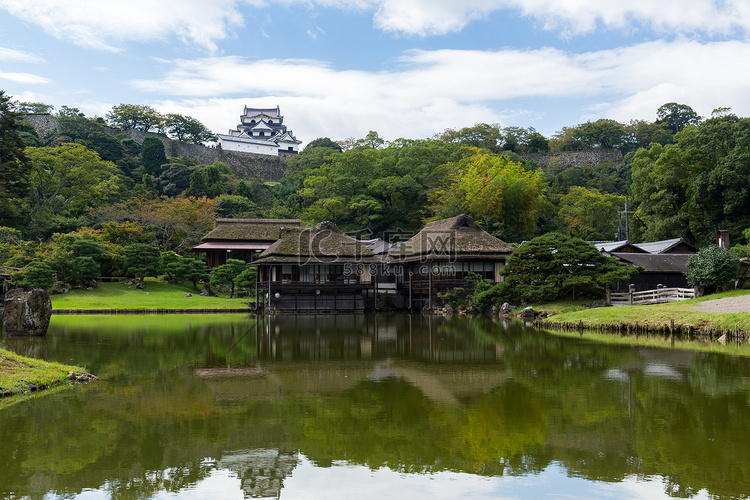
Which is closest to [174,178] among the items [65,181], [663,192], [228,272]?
[65,181]

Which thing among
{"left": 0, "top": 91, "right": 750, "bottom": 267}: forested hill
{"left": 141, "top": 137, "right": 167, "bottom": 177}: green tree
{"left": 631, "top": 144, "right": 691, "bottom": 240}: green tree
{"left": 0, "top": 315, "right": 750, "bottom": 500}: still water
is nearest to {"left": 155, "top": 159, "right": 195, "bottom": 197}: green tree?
{"left": 0, "top": 91, "right": 750, "bottom": 267}: forested hill

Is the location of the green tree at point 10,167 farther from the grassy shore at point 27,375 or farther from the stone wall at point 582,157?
the stone wall at point 582,157

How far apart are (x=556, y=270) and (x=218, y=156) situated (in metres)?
64.2

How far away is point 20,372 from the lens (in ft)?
35.3

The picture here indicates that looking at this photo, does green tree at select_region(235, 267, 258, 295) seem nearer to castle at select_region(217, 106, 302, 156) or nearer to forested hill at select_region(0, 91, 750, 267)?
forested hill at select_region(0, 91, 750, 267)

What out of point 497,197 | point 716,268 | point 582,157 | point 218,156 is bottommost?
point 716,268

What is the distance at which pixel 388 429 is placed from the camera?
7.77m

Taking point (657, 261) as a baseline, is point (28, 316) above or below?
below

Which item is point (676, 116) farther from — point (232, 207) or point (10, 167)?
point (10, 167)

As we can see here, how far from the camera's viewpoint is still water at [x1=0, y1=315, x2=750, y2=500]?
19.6ft

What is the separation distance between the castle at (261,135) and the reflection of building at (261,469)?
276 feet

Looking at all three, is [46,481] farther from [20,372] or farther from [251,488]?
[20,372]

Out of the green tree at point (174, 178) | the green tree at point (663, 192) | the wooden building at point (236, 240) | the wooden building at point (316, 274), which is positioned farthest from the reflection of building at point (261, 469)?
the green tree at point (174, 178)

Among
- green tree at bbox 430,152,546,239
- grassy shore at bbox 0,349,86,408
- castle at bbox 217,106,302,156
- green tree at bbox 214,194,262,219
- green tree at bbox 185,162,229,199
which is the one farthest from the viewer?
castle at bbox 217,106,302,156
